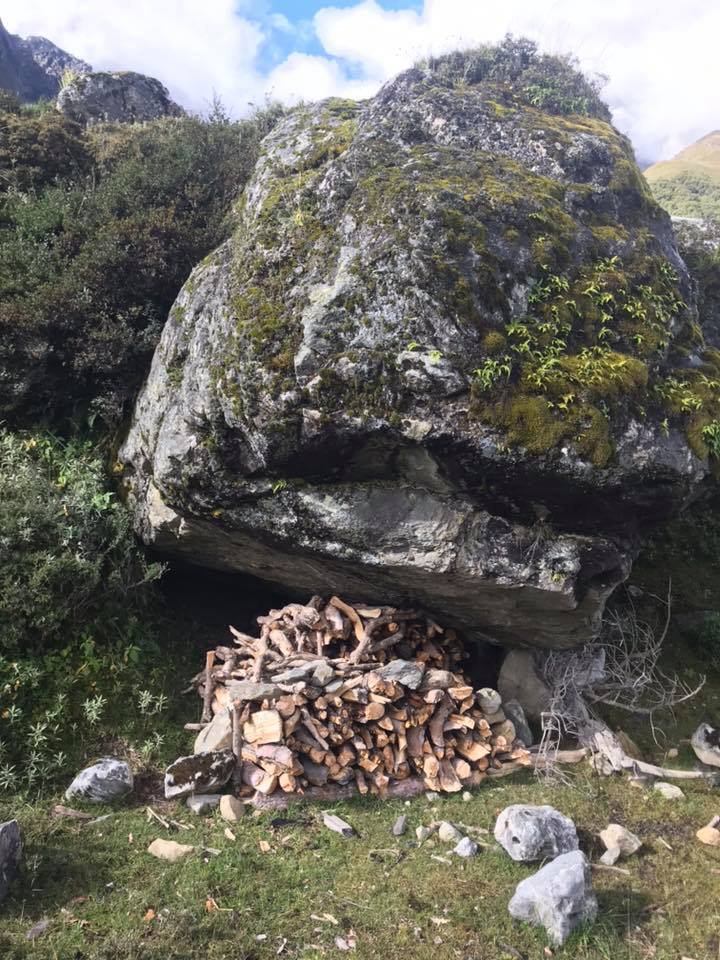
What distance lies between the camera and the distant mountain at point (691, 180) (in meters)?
30.2

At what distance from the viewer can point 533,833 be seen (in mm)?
6082

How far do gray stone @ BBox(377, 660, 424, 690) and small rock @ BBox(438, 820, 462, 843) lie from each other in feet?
5.25

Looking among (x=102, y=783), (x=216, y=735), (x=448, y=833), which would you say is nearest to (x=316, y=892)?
(x=448, y=833)

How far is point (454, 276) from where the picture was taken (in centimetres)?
719

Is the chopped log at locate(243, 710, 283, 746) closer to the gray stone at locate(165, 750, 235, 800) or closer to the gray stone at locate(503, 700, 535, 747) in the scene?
the gray stone at locate(165, 750, 235, 800)

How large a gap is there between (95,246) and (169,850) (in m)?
9.18

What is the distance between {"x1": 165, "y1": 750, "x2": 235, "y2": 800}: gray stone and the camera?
6.79m

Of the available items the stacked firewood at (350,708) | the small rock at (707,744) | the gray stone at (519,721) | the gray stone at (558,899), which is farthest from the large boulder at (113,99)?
the small rock at (707,744)

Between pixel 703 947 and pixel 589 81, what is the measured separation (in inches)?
563

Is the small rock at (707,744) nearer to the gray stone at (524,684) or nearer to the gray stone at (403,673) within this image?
the gray stone at (524,684)

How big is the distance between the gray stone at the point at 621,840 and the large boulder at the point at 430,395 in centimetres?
240

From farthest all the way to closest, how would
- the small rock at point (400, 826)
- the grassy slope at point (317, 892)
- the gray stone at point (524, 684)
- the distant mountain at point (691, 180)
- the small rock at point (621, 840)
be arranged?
1. the distant mountain at point (691, 180)
2. the gray stone at point (524, 684)
3. the small rock at point (400, 826)
4. the small rock at point (621, 840)
5. the grassy slope at point (317, 892)

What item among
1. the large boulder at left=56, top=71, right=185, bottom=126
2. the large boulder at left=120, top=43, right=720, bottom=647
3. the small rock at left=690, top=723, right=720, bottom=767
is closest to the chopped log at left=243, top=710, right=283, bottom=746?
the large boulder at left=120, top=43, right=720, bottom=647

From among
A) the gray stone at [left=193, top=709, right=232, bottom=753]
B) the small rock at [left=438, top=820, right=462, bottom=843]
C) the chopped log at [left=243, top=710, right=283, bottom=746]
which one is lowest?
the small rock at [left=438, top=820, right=462, bottom=843]
